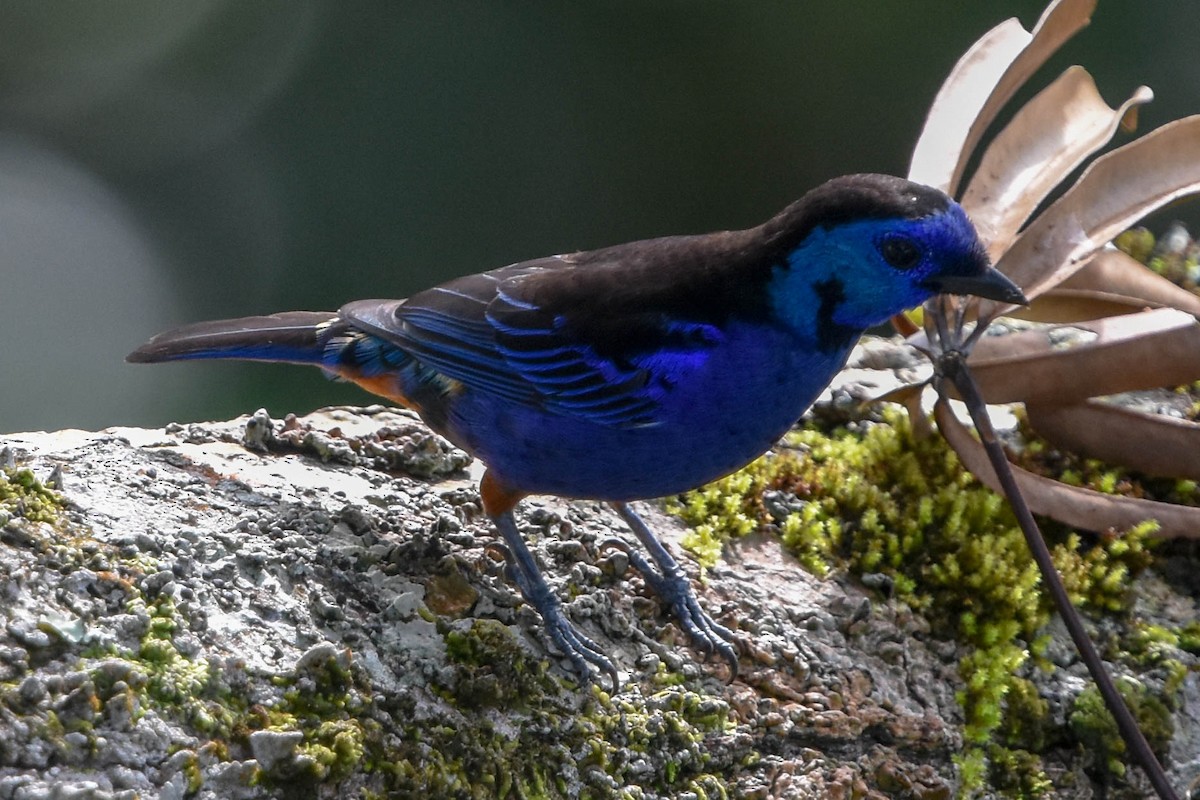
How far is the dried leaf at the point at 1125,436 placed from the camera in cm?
364

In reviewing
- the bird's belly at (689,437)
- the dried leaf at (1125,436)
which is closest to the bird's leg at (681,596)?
the bird's belly at (689,437)

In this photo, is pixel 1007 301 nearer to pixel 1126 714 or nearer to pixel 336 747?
pixel 1126 714

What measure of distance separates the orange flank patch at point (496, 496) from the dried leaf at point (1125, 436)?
156cm

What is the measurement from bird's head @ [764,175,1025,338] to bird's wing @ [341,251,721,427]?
0.87 feet

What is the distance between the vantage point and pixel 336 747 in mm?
2518

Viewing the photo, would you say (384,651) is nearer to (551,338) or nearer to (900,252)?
(551,338)

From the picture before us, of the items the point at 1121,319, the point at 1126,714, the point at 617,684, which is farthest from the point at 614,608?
the point at 1121,319

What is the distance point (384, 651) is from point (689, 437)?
0.90m

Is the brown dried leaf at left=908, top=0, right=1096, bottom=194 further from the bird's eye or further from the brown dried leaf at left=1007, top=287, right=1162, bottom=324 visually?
the bird's eye

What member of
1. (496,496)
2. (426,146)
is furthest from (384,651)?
(426,146)

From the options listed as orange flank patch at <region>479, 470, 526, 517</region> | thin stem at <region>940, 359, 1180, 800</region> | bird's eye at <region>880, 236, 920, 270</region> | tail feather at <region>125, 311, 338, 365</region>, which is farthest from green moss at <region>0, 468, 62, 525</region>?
thin stem at <region>940, 359, 1180, 800</region>

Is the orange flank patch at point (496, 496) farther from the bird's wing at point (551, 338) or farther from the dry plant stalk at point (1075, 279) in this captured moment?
the dry plant stalk at point (1075, 279)

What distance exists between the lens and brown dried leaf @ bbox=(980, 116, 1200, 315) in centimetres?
356

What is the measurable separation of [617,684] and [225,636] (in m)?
0.91
